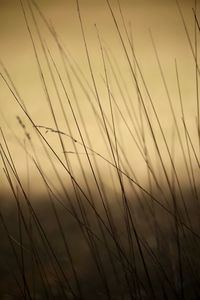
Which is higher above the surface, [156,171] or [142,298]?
[156,171]

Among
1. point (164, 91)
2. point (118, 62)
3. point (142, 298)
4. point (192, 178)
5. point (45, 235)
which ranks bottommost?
point (142, 298)

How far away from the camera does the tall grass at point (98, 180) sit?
4.63 ft

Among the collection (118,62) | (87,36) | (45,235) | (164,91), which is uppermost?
(87,36)

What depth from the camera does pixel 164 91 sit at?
4.91 feet

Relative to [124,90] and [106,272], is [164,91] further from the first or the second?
[106,272]

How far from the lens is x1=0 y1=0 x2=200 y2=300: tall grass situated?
1410 mm

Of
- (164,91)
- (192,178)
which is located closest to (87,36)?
(164,91)

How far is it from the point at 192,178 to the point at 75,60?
0.70 metres

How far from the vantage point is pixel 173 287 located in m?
1.35

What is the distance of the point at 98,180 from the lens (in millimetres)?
1440

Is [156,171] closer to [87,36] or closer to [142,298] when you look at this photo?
[142,298]

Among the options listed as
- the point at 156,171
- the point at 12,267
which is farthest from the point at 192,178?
the point at 12,267

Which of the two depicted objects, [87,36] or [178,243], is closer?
[178,243]

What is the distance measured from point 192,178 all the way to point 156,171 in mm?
152
